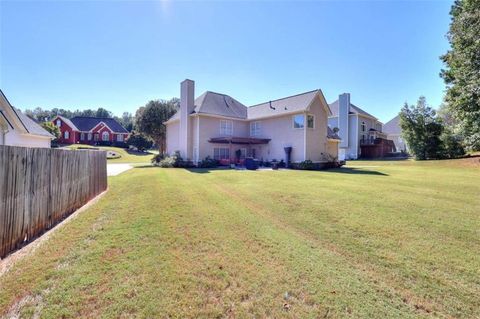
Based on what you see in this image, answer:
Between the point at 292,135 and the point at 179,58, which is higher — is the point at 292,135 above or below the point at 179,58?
below

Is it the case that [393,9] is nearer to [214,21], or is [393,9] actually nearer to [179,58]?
[214,21]

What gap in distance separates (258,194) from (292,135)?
15576 mm

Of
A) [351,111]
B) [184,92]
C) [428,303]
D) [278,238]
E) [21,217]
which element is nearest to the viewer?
[428,303]

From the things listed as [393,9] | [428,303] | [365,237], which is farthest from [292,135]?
[428,303]

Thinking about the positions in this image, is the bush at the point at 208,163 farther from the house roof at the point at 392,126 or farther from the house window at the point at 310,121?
the house roof at the point at 392,126

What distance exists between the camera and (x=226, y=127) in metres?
26.6

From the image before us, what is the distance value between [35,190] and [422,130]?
3873 cm

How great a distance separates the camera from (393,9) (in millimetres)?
14398

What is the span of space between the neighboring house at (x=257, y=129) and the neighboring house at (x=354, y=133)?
13.8 meters

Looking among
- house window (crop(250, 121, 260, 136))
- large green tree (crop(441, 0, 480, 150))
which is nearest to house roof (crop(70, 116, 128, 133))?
house window (crop(250, 121, 260, 136))

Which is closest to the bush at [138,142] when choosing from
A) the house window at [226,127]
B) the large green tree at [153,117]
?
the large green tree at [153,117]

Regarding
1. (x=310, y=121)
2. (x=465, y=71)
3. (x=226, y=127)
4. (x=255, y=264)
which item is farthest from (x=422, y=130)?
(x=255, y=264)

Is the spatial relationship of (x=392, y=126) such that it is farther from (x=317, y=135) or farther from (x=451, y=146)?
(x=317, y=135)

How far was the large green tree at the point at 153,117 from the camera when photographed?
33.7m
